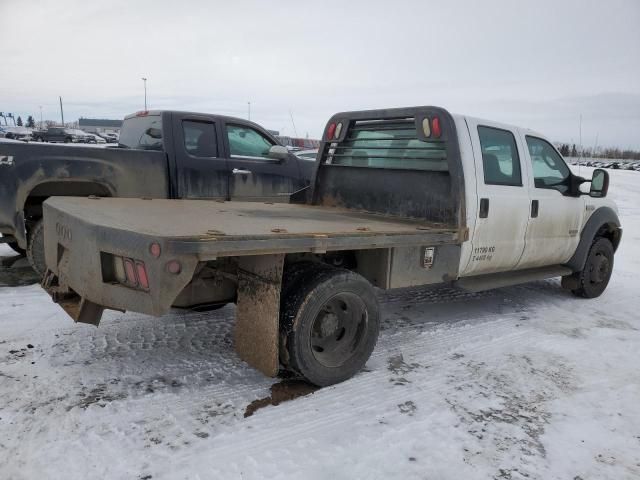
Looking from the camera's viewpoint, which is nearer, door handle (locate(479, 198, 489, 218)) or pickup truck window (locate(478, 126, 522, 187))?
door handle (locate(479, 198, 489, 218))

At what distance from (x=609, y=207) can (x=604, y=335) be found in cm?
200

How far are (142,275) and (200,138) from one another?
13.1 ft

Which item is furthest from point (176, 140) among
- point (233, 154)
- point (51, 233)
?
point (51, 233)

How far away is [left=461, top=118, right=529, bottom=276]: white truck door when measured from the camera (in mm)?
4426

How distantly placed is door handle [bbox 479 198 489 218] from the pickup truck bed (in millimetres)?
393

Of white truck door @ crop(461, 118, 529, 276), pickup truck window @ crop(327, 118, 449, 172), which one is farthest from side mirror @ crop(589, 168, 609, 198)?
pickup truck window @ crop(327, 118, 449, 172)

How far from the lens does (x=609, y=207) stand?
6.12 m

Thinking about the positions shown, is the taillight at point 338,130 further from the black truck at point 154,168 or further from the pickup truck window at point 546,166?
the pickup truck window at point 546,166

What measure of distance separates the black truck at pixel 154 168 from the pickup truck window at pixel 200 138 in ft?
0.04

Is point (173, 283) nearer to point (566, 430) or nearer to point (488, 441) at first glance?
point (488, 441)

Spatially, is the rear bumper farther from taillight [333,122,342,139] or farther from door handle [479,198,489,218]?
taillight [333,122,342,139]

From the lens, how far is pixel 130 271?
108 inches

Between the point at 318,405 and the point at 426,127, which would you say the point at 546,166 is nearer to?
the point at 426,127

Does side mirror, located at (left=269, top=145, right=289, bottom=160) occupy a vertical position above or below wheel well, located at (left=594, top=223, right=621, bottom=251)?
above
